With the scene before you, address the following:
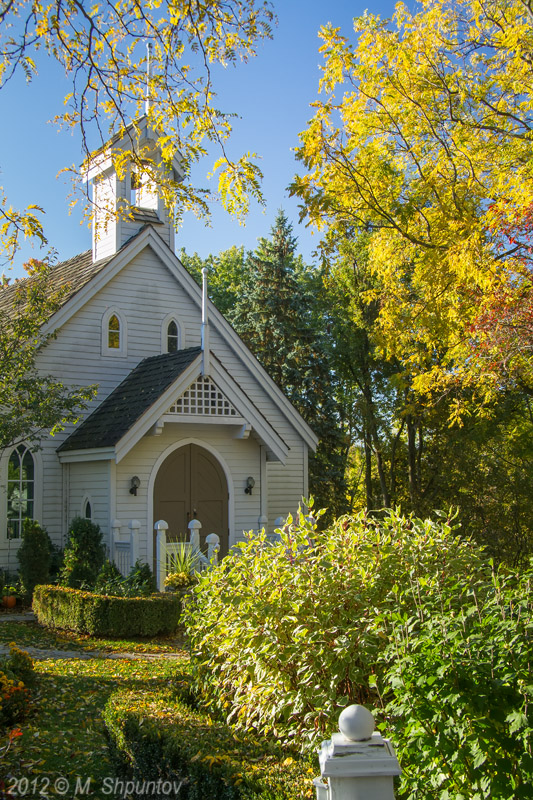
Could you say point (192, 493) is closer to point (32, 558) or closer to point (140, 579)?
point (140, 579)

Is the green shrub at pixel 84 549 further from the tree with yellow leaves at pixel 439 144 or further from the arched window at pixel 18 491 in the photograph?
the tree with yellow leaves at pixel 439 144

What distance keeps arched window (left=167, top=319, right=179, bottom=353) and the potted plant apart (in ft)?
22.9

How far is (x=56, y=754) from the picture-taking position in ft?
20.0

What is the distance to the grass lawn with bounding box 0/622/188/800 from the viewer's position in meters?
5.57

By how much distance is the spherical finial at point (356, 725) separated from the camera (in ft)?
10.5

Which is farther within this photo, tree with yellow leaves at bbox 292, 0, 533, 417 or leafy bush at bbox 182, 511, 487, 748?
tree with yellow leaves at bbox 292, 0, 533, 417

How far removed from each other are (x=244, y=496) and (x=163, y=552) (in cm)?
342

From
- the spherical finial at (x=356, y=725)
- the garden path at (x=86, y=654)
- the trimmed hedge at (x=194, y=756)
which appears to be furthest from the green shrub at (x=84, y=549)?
the spherical finial at (x=356, y=725)

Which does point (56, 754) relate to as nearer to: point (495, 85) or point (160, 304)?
point (495, 85)

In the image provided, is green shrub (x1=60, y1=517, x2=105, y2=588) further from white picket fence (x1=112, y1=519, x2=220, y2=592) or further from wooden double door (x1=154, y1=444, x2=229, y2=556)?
wooden double door (x1=154, y1=444, x2=229, y2=556)

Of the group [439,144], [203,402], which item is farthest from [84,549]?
[439,144]

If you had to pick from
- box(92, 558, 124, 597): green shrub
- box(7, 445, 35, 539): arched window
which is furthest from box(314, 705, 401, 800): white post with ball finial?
box(7, 445, 35, 539): arched window

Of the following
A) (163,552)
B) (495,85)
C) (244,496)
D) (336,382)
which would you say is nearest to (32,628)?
(163,552)

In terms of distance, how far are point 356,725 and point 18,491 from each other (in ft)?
47.3
